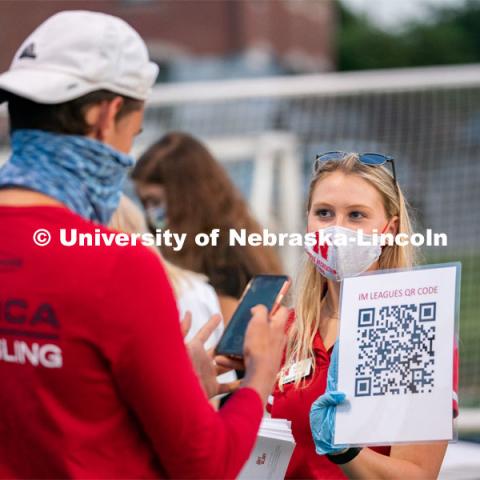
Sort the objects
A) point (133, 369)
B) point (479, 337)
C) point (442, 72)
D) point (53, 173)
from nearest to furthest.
A: point (133, 369), point (53, 173), point (442, 72), point (479, 337)

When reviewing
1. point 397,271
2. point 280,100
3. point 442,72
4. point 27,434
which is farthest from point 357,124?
point 27,434

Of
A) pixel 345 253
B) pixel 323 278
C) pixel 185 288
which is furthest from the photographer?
pixel 185 288

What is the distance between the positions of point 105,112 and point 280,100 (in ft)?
25.9

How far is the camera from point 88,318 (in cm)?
209

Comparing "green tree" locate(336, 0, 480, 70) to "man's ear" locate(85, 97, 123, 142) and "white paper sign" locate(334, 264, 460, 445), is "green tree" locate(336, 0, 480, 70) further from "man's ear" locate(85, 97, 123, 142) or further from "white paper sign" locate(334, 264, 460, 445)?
"man's ear" locate(85, 97, 123, 142)

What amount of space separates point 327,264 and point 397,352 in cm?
→ 44

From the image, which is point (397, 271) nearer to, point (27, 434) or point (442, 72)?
point (27, 434)

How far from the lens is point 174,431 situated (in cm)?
210

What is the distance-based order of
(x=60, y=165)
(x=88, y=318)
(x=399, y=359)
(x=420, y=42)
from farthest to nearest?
(x=420, y=42)
(x=399, y=359)
(x=60, y=165)
(x=88, y=318)

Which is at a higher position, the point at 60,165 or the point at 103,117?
the point at 103,117

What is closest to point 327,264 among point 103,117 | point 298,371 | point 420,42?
point 298,371

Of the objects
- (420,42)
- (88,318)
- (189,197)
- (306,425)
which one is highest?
(420,42)

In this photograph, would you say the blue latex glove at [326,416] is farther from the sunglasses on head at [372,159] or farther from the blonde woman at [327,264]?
the sunglasses on head at [372,159]

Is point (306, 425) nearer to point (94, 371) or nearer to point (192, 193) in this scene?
point (94, 371)
